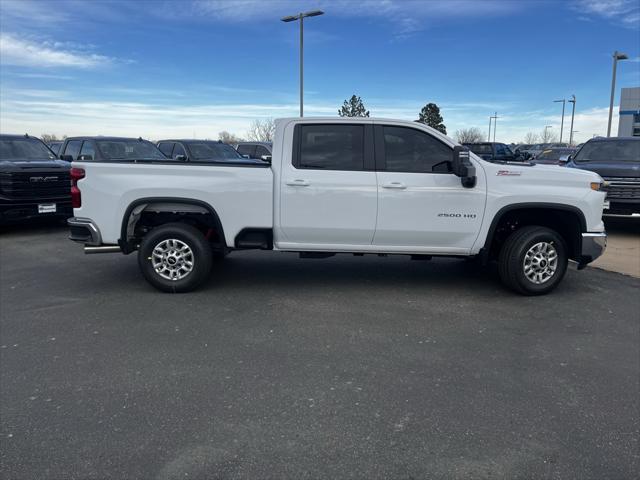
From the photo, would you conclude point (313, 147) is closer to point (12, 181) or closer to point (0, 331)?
point (0, 331)

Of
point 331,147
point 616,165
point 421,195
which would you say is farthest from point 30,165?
point 616,165

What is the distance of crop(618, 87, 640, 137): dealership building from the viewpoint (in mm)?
65812

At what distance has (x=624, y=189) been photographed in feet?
33.8

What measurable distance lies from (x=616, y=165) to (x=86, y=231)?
396 inches

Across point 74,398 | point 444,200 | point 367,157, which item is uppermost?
point 367,157

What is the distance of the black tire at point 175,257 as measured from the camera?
6.05 metres

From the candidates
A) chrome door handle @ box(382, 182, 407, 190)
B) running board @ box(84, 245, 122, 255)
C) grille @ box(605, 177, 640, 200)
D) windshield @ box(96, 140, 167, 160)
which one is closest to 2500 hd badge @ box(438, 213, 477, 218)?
chrome door handle @ box(382, 182, 407, 190)

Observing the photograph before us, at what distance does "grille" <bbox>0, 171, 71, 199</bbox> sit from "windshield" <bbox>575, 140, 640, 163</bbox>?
11.1 meters

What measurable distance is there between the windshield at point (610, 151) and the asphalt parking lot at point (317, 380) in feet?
19.3

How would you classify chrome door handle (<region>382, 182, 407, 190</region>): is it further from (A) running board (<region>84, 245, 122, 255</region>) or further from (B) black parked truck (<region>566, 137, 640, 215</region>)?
(B) black parked truck (<region>566, 137, 640, 215</region>)

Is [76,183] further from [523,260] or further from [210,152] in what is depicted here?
[210,152]

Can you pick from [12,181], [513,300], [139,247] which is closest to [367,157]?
[513,300]

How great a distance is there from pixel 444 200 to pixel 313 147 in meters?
1.61

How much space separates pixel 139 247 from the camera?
6.24 m
